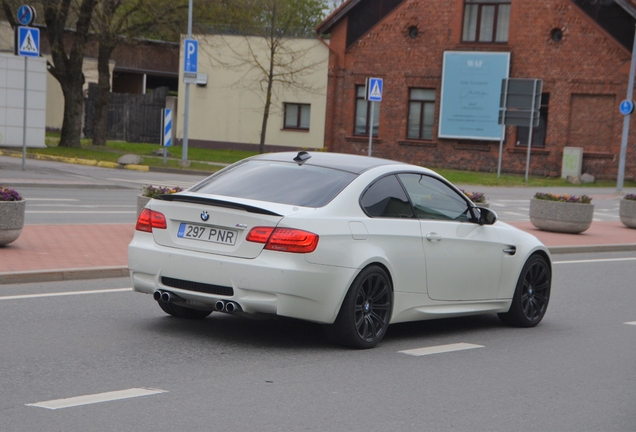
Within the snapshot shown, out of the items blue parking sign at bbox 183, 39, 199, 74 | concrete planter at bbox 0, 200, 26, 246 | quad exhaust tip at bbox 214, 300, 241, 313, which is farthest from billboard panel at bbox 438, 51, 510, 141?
quad exhaust tip at bbox 214, 300, 241, 313

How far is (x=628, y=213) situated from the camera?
21.4 metres

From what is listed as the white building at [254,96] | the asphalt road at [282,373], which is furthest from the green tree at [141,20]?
the asphalt road at [282,373]

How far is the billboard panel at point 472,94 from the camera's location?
4306cm

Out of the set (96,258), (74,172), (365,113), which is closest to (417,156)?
(365,113)

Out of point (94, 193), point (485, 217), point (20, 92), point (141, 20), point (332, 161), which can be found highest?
point (141, 20)

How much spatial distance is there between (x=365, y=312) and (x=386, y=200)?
960mm

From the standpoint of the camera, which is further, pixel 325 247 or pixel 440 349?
pixel 440 349

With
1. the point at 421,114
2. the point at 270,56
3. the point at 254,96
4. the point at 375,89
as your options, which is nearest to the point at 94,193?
the point at 375,89

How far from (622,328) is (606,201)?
23178 millimetres

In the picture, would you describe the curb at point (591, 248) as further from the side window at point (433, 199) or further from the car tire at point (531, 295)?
the side window at point (433, 199)

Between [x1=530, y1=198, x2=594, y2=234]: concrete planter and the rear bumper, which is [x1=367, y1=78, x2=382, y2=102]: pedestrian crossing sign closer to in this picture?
[x1=530, y1=198, x2=594, y2=234]: concrete planter

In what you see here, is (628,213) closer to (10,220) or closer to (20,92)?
(10,220)

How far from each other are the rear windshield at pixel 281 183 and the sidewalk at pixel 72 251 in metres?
2.70

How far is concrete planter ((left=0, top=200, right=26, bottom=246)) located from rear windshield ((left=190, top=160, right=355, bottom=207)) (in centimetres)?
408
